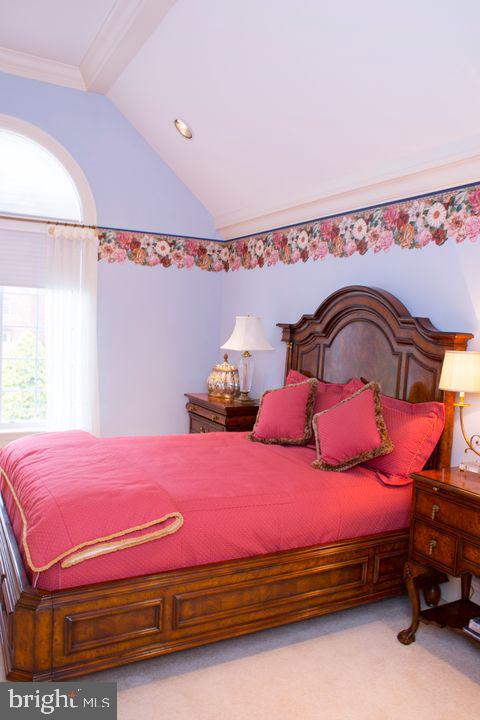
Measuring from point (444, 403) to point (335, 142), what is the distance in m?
1.69

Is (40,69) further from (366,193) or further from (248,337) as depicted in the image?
(366,193)

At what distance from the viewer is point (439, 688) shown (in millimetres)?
2332

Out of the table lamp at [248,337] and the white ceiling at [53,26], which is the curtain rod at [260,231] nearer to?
the table lamp at [248,337]

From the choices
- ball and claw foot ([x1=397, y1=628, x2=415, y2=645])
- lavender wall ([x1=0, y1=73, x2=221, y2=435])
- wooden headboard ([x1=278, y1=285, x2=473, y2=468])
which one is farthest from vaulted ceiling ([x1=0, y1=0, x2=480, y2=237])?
ball and claw foot ([x1=397, y1=628, x2=415, y2=645])

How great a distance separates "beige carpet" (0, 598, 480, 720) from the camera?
2.15m

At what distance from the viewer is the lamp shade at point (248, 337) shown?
438 cm

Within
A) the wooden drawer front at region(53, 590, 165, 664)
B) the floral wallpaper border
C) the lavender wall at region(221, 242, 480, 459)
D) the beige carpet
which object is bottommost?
the beige carpet

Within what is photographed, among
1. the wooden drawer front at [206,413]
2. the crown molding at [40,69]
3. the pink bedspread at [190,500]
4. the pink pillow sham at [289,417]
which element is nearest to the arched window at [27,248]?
the crown molding at [40,69]

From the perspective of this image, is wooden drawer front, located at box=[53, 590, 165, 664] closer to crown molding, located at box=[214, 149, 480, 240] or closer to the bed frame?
the bed frame

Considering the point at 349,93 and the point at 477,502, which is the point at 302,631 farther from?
the point at 349,93

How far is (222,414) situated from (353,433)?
5.11ft

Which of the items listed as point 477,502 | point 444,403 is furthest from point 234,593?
point 444,403

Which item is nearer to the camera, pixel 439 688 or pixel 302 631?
pixel 439 688

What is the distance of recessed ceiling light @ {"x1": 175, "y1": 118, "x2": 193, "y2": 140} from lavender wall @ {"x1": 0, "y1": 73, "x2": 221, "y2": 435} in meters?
0.66
